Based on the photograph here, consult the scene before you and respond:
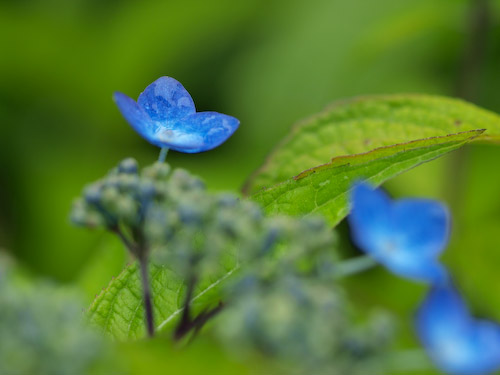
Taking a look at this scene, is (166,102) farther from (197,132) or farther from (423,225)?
(423,225)

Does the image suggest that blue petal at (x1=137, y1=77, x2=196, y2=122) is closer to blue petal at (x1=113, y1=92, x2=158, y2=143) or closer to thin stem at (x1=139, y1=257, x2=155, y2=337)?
blue petal at (x1=113, y1=92, x2=158, y2=143)

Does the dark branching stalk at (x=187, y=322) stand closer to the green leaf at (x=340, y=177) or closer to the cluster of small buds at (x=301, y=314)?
the cluster of small buds at (x=301, y=314)

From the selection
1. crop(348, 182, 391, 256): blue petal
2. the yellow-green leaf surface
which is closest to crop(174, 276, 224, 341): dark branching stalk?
crop(348, 182, 391, 256): blue petal

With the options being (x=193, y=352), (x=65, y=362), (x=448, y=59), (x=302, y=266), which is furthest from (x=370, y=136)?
(x=448, y=59)

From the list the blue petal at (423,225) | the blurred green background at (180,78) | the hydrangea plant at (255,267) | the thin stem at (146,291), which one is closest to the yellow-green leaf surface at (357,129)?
the hydrangea plant at (255,267)

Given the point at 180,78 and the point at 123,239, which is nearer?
the point at 123,239

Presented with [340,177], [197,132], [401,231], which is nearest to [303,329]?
[401,231]
